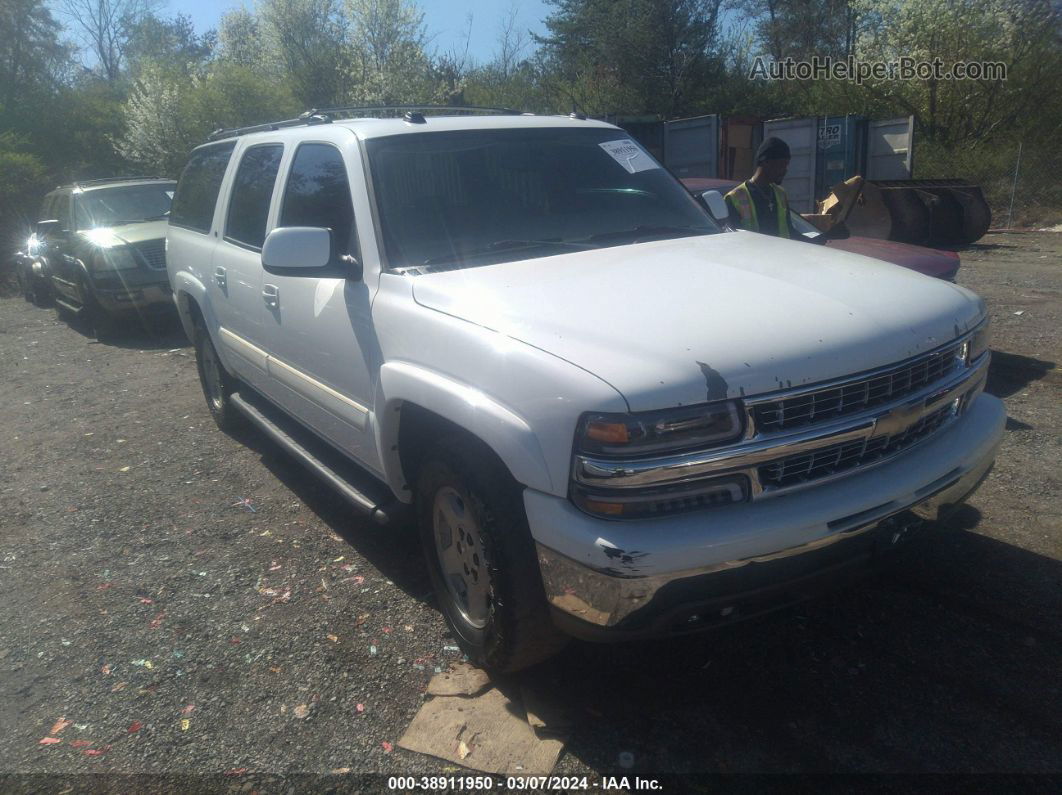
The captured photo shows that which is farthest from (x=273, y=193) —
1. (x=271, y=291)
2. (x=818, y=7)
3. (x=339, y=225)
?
(x=818, y=7)

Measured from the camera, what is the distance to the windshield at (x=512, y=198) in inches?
133

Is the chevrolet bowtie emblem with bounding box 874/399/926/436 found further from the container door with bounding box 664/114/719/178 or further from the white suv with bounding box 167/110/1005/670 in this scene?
the container door with bounding box 664/114/719/178

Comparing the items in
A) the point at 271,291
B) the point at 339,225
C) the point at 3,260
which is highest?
the point at 339,225

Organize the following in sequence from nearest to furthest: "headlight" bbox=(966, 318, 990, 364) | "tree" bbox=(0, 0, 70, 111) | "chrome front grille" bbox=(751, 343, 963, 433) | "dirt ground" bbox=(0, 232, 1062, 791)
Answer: "chrome front grille" bbox=(751, 343, 963, 433), "dirt ground" bbox=(0, 232, 1062, 791), "headlight" bbox=(966, 318, 990, 364), "tree" bbox=(0, 0, 70, 111)

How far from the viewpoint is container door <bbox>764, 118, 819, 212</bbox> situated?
53.8 ft

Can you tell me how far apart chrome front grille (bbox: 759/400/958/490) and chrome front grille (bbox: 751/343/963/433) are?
0.10m

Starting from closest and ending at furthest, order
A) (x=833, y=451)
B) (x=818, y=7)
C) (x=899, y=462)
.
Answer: (x=833, y=451) → (x=899, y=462) → (x=818, y=7)

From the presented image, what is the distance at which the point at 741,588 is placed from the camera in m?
2.29

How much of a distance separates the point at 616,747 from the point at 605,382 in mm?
1263

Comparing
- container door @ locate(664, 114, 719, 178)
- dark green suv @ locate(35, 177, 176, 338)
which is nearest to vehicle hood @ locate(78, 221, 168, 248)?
dark green suv @ locate(35, 177, 176, 338)

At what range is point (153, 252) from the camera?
10.1 meters

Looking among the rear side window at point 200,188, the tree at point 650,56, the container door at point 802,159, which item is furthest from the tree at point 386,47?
the rear side window at point 200,188

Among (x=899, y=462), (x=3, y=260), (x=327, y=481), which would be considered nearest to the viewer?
(x=899, y=462)

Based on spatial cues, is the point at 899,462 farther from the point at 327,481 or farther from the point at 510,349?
the point at 327,481
